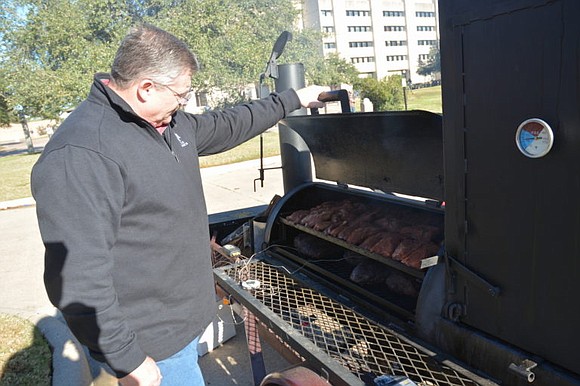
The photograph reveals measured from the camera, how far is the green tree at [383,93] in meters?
24.5

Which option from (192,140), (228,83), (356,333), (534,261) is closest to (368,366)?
(356,333)

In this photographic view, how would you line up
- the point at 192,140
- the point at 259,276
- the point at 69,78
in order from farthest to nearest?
the point at 69,78 < the point at 259,276 < the point at 192,140

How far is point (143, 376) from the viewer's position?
174cm

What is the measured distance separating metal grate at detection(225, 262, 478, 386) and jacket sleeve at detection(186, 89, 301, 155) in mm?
984

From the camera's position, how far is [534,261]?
1.57 m

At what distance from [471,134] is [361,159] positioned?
5.27ft

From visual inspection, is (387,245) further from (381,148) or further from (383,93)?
(383,93)

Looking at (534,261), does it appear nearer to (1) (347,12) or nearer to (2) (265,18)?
(2) (265,18)

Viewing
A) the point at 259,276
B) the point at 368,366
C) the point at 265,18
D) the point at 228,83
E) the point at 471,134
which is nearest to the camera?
the point at 471,134

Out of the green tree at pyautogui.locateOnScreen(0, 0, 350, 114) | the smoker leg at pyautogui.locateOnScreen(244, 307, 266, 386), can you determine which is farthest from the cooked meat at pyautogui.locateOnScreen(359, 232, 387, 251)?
the green tree at pyautogui.locateOnScreen(0, 0, 350, 114)

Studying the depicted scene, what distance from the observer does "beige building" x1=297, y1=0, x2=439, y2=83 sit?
65.7 metres

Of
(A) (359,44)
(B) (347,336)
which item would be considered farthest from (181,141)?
(A) (359,44)

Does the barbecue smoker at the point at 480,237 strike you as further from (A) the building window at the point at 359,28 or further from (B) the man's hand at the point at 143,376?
(A) the building window at the point at 359,28

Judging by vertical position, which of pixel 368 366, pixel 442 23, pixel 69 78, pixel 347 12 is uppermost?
pixel 347 12
